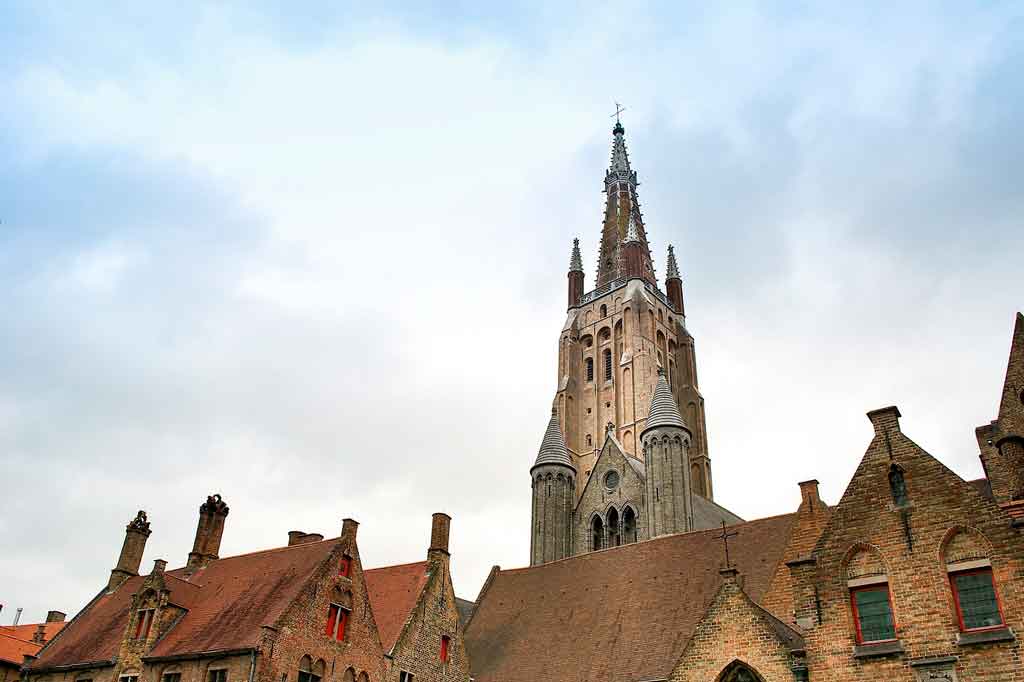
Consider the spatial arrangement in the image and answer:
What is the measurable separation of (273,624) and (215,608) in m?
4.19

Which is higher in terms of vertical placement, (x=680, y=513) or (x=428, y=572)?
(x=680, y=513)

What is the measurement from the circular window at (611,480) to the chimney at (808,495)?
2990 cm

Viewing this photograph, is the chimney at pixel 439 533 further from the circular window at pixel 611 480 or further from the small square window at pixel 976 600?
the circular window at pixel 611 480

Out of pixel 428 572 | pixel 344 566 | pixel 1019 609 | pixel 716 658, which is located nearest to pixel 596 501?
pixel 428 572

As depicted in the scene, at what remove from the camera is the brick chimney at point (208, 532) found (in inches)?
1303

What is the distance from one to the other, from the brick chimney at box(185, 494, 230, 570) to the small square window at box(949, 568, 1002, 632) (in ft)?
87.0

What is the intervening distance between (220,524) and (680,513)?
26622 millimetres

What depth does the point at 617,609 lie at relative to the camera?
3033cm

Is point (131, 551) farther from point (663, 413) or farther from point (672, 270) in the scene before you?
point (672, 270)

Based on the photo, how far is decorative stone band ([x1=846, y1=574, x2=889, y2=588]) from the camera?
17.0 m

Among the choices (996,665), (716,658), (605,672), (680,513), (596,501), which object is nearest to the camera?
(996,665)

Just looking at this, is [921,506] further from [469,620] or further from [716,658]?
[469,620]

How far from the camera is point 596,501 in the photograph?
56281mm

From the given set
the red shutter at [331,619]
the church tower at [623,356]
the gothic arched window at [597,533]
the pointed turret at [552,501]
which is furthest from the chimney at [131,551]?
the church tower at [623,356]
